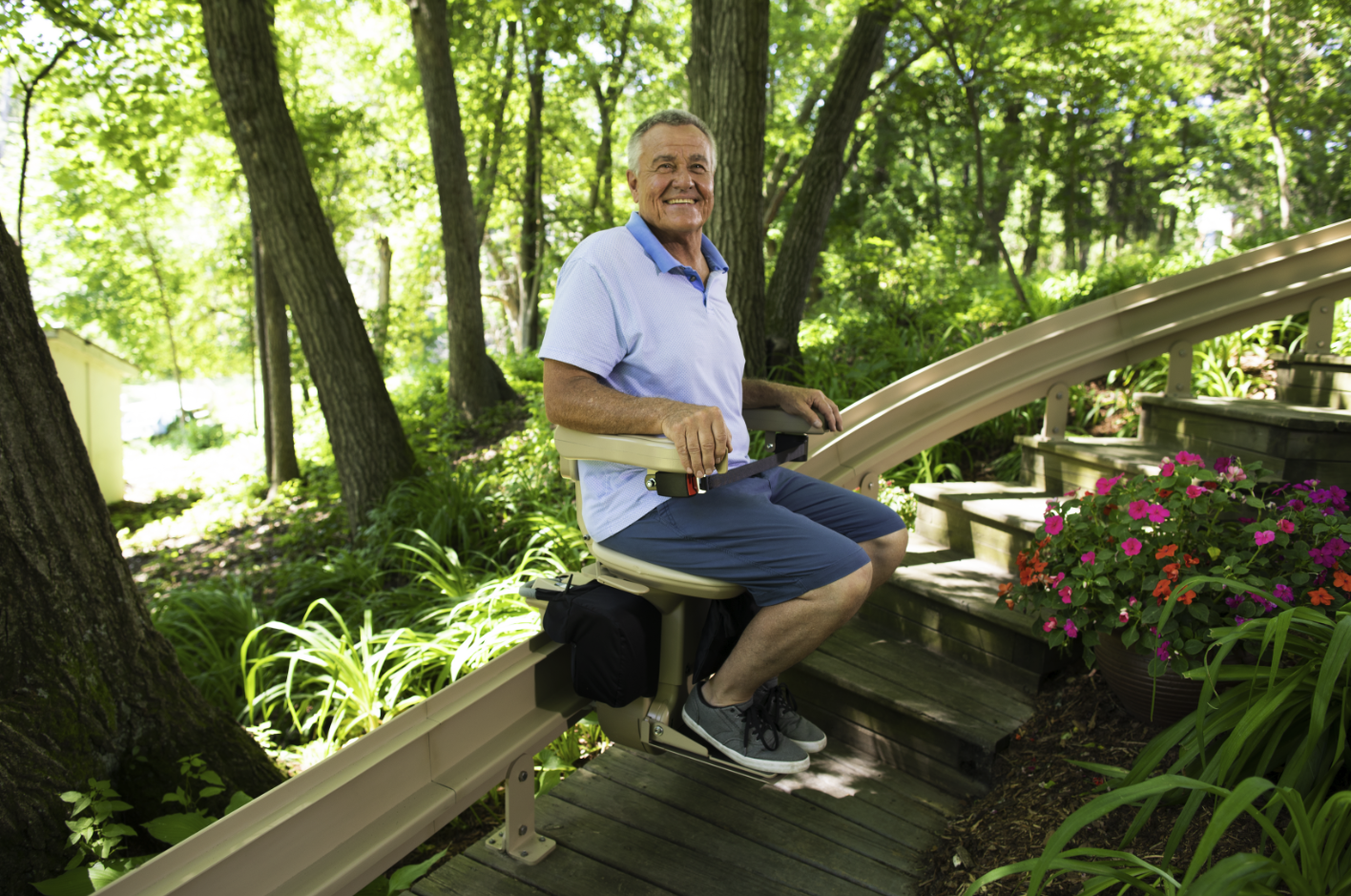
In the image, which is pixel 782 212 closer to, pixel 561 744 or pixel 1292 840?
pixel 561 744

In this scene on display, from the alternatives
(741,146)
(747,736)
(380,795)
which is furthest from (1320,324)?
(380,795)

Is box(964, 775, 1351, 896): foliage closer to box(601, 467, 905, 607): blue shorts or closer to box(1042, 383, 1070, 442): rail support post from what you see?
box(601, 467, 905, 607): blue shorts

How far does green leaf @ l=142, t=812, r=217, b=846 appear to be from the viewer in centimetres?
170

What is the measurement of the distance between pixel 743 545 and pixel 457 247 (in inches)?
277

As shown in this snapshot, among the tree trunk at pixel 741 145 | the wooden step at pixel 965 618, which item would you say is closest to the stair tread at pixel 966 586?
the wooden step at pixel 965 618

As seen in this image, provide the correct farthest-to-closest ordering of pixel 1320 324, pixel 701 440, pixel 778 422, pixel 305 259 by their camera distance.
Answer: pixel 305 259
pixel 1320 324
pixel 778 422
pixel 701 440

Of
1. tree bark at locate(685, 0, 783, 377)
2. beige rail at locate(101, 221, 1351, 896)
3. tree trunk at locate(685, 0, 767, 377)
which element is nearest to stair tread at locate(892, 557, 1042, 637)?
beige rail at locate(101, 221, 1351, 896)

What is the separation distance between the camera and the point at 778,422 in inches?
82.9

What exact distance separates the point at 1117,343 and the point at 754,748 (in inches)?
87.5

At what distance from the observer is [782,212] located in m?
13.3

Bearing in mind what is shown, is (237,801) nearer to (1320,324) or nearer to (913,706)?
(913,706)

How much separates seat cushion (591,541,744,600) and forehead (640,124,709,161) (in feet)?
3.14

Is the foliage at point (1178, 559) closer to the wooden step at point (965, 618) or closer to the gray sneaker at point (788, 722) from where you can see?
the wooden step at point (965, 618)

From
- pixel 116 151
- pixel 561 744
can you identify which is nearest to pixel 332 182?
pixel 116 151
